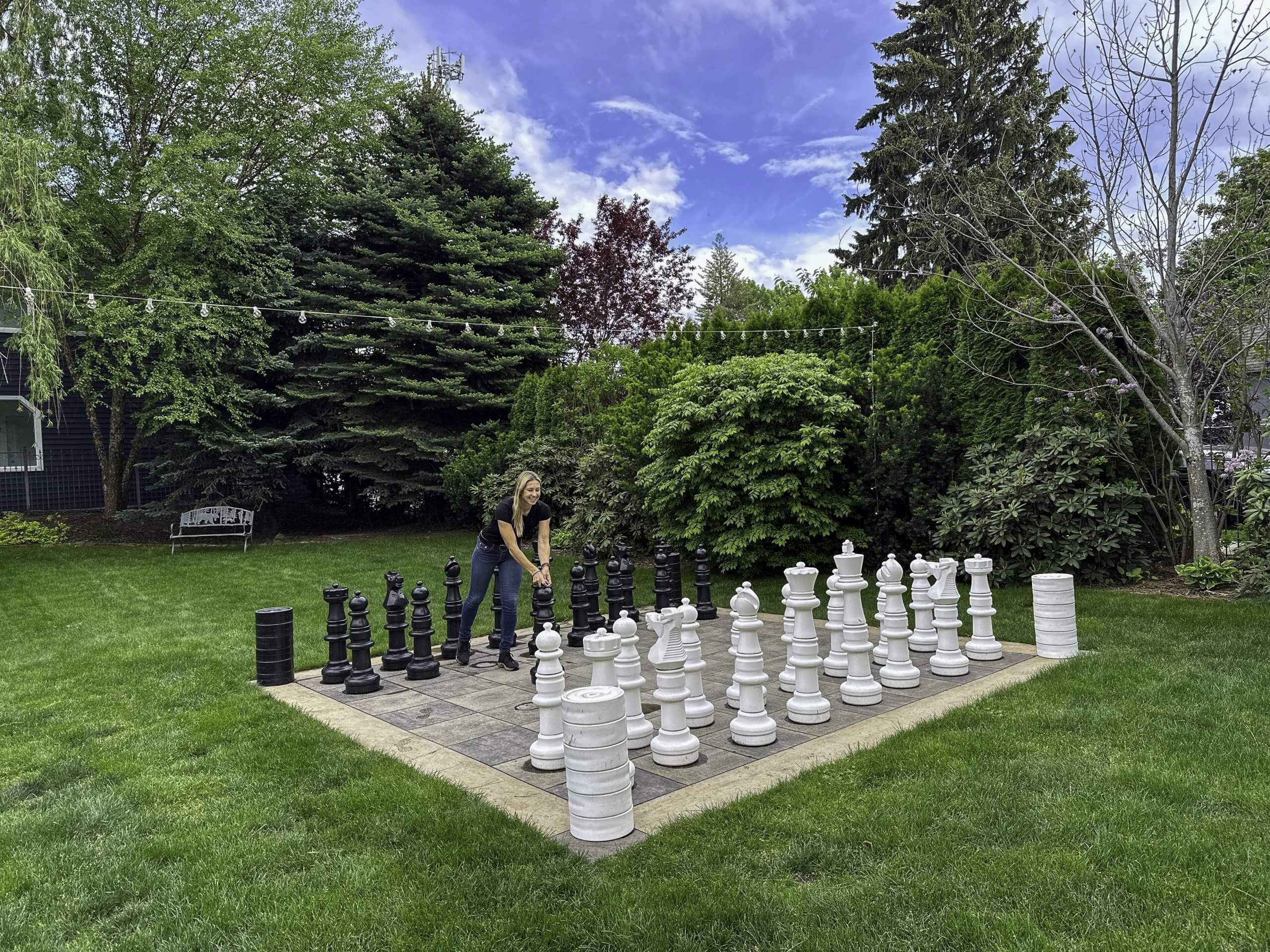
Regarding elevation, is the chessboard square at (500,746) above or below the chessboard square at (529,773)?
above

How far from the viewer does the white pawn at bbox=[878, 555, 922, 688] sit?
15.6ft

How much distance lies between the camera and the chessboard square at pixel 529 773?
3504 mm

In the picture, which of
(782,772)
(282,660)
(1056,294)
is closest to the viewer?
(782,772)

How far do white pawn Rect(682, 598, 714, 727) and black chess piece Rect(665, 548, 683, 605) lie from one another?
2.95 metres

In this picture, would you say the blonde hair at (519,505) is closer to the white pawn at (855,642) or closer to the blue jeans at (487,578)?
the blue jeans at (487,578)

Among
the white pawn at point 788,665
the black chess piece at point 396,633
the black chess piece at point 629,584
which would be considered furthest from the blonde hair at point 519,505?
the white pawn at point 788,665

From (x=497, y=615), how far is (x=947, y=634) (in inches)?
135

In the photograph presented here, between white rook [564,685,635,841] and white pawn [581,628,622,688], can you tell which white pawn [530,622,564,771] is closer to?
white pawn [581,628,622,688]

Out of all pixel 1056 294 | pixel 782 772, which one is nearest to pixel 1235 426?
pixel 1056 294

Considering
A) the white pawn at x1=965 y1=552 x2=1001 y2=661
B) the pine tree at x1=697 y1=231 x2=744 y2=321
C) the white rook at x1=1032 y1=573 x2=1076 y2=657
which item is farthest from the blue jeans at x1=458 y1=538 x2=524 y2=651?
the pine tree at x1=697 y1=231 x2=744 y2=321

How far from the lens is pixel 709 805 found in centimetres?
315

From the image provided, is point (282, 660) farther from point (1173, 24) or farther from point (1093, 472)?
point (1173, 24)

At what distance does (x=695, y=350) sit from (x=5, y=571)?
11.0 meters

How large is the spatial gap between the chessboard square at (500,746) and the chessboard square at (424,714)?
437 millimetres
